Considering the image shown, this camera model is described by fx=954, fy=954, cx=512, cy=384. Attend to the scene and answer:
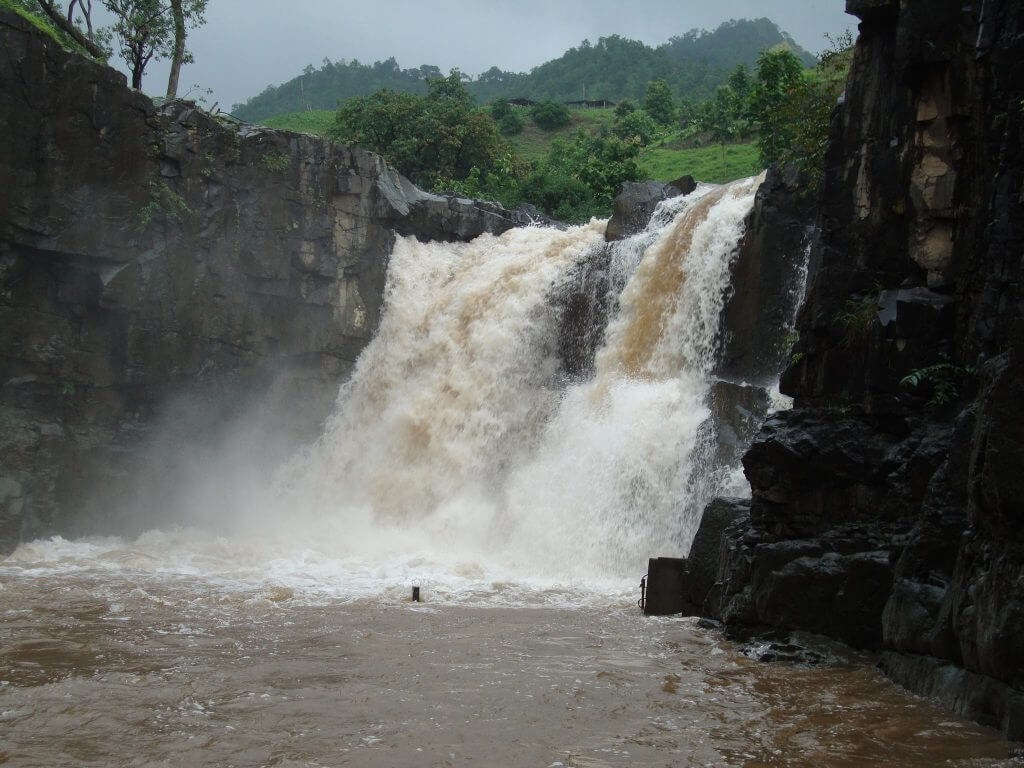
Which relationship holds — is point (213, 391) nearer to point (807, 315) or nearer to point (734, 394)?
point (734, 394)

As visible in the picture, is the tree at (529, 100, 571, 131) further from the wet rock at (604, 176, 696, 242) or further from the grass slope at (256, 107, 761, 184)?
the wet rock at (604, 176, 696, 242)

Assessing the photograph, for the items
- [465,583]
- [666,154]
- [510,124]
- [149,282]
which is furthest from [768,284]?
[510,124]

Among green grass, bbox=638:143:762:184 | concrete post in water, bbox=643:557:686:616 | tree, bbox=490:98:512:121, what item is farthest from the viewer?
tree, bbox=490:98:512:121

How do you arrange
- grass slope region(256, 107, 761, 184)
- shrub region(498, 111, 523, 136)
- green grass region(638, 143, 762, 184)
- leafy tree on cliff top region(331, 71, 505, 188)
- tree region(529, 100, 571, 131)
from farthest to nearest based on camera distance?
tree region(529, 100, 571, 131) → shrub region(498, 111, 523, 136) → grass slope region(256, 107, 761, 184) → green grass region(638, 143, 762, 184) → leafy tree on cliff top region(331, 71, 505, 188)

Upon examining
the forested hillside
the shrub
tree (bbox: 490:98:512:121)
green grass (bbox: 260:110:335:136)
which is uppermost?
the forested hillside

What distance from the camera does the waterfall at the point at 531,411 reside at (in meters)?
16.5

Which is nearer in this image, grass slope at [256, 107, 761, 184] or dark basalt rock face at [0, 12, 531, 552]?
dark basalt rock face at [0, 12, 531, 552]

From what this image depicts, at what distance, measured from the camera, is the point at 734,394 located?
53.6 ft

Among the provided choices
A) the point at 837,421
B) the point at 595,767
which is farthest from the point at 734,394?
the point at 595,767

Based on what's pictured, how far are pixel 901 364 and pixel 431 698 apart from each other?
19.7 feet

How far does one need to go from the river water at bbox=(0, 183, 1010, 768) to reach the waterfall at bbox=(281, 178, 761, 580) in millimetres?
57

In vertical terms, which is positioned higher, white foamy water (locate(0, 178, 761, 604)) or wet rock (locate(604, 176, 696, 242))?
wet rock (locate(604, 176, 696, 242))

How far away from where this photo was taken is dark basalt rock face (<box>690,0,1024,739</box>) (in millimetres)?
7984

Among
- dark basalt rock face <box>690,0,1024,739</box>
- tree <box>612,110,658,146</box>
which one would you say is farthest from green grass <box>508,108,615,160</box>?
dark basalt rock face <box>690,0,1024,739</box>
